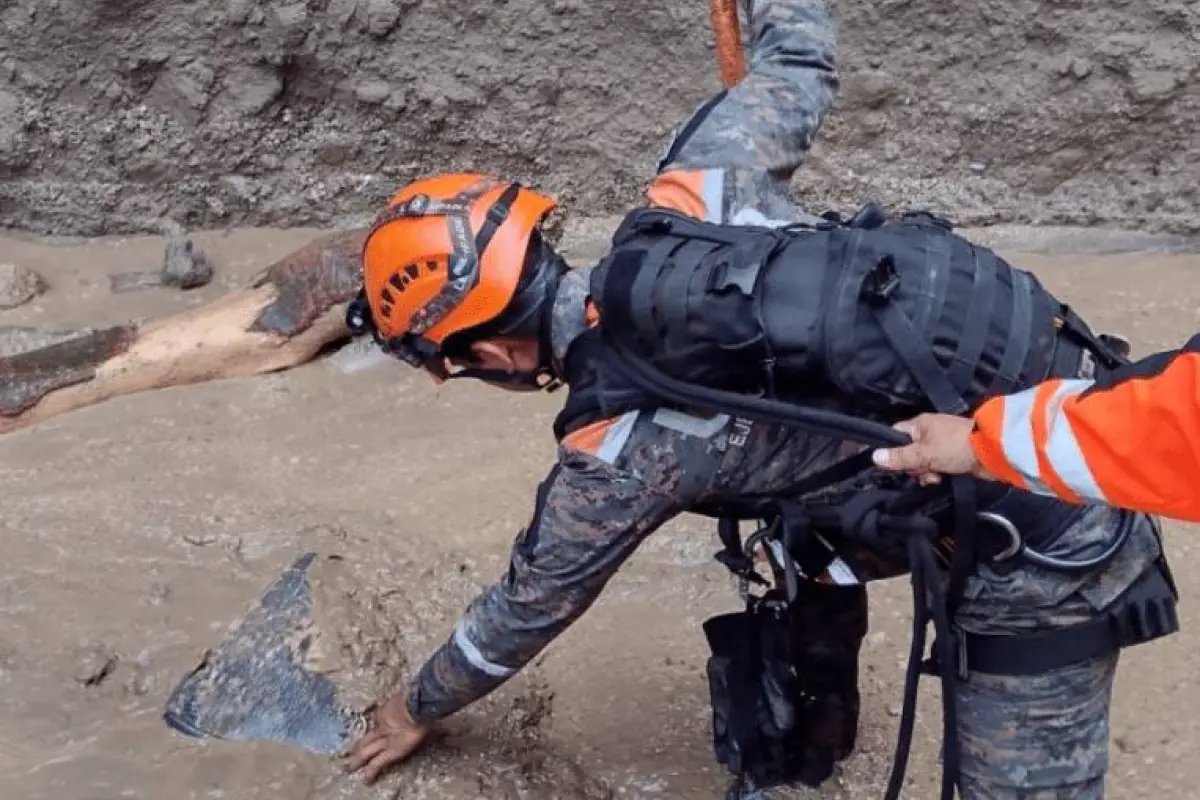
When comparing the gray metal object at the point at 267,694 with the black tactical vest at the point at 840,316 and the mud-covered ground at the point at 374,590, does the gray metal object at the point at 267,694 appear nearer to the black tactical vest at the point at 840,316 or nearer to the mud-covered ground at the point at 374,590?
the mud-covered ground at the point at 374,590

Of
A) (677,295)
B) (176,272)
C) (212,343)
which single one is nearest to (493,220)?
(677,295)

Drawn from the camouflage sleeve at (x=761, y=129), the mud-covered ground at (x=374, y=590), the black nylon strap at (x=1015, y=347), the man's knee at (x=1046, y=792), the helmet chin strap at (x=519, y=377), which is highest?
the camouflage sleeve at (x=761, y=129)

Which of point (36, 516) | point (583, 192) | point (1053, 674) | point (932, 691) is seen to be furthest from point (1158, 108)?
point (36, 516)

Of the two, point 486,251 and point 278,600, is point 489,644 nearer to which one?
point 486,251

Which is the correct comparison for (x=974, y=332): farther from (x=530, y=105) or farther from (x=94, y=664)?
(x=530, y=105)

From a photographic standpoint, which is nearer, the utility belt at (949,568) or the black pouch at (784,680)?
the utility belt at (949,568)

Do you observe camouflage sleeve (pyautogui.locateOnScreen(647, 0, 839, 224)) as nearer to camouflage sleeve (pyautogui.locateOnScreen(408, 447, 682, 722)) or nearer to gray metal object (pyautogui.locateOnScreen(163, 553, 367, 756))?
camouflage sleeve (pyautogui.locateOnScreen(408, 447, 682, 722))

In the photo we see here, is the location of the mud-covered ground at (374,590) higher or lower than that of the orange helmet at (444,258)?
lower

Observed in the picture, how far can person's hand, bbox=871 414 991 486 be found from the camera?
6.44 ft

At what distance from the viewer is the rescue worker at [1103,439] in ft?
5.47

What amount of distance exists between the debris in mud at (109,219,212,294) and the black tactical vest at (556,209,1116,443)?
3.32 metres

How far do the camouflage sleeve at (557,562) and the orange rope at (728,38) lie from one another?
1013 mm

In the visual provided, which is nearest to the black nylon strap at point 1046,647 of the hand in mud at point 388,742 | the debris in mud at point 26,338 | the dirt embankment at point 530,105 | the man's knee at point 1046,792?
the man's knee at point 1046,792

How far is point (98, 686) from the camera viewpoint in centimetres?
317
